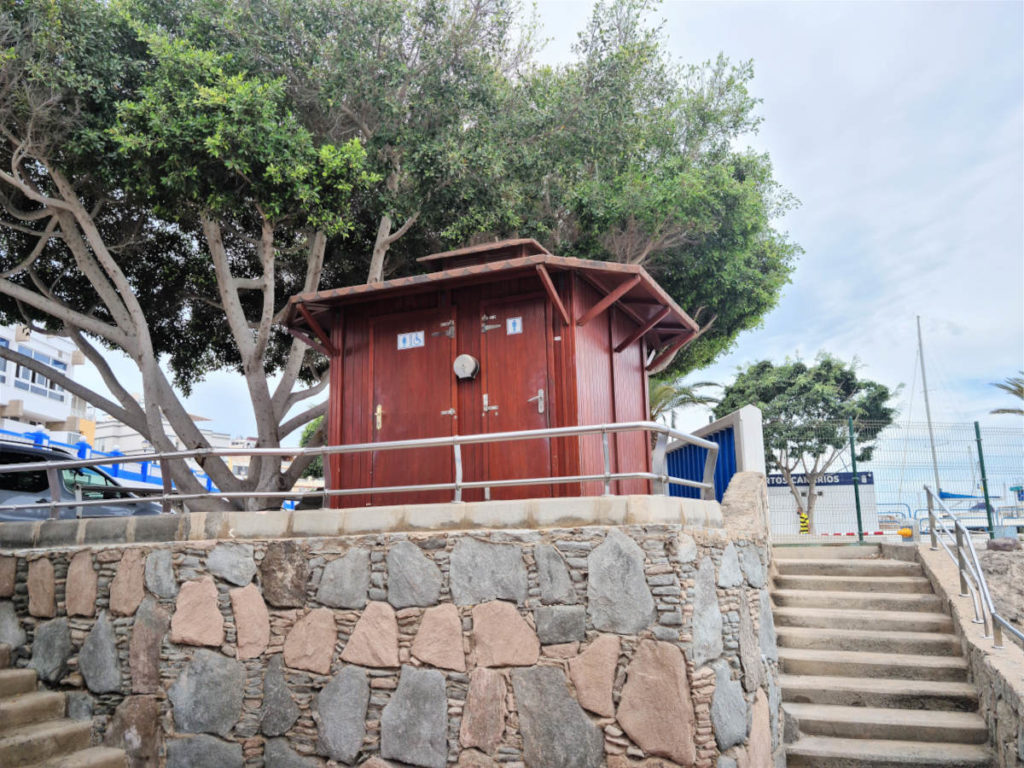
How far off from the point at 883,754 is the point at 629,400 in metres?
4.20

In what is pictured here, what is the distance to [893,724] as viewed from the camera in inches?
253

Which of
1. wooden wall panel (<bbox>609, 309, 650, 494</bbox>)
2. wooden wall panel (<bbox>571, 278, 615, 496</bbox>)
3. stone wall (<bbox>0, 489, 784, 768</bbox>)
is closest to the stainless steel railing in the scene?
stone wall (<bbox>0, 489, 784, 768</bbox>)

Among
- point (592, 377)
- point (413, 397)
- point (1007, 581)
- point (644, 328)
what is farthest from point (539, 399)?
point (1007, 581)

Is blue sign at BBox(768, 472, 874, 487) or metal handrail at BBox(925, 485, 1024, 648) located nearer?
metal handrail at BBox(925, 485, 1024, 648)

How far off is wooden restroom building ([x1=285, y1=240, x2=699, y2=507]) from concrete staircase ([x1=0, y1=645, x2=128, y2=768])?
315 cm

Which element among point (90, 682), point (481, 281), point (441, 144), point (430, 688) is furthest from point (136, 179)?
point (430, 688)

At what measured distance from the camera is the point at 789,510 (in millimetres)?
13977

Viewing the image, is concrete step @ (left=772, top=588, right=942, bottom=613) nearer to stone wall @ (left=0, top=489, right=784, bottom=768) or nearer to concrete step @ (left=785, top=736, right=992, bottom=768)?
stone wall @ (left=0, top=489, right=784, bottom=768)

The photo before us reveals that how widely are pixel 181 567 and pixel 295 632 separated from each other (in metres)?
1.29

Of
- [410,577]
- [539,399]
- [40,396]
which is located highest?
[40,396]

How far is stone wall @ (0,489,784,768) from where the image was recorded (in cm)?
530

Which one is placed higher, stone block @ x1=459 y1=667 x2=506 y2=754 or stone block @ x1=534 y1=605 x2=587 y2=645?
stone block @ x1=534 y1=605 x2=587 y2=645

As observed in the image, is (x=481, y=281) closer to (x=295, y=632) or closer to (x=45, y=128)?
(x=295, y=632)

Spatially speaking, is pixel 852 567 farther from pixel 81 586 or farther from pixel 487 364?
pixel 81 586
